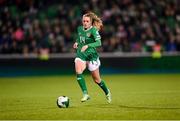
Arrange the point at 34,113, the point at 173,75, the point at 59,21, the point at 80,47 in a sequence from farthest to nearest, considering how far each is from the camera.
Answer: the point at 59,21 → the point at 173,75 → the point at 80,47 → the point at 34,113

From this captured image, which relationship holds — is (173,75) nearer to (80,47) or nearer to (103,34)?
(103,34)

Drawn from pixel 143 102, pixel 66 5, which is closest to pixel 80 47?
pixel 143 102

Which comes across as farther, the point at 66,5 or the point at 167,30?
the point at 66,5

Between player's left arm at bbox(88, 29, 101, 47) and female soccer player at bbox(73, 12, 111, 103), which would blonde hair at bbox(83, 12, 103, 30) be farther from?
player's left arm at bbox(88, 29, 101, 47)

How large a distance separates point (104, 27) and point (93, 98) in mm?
9947

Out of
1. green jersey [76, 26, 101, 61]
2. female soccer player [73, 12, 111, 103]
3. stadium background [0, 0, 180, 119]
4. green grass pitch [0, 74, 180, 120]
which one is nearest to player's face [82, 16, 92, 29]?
female soccer player [73, 12, 111, 103]

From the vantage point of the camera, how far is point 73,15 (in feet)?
79.2

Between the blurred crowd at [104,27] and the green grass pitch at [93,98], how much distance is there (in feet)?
5.31

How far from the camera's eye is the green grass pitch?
1041 cm

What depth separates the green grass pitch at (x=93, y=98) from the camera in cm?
1041

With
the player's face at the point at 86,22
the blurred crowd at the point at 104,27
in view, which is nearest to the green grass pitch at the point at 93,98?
the blurred crowd at the point at 104,27

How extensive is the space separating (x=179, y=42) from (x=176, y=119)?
13906 mm

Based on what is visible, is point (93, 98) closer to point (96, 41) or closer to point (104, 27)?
point (96, 41)

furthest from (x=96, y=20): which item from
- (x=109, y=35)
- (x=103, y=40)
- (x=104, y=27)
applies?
(x=104, y=27)
